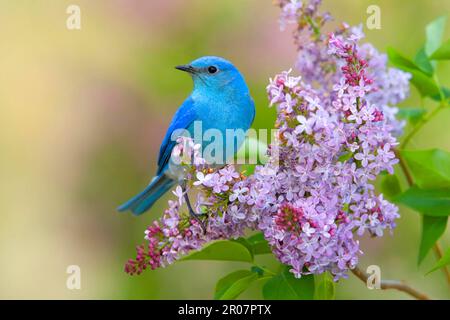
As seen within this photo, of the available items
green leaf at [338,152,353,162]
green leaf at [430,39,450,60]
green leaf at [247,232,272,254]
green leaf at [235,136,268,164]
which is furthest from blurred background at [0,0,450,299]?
green leaf at [338,152,353,162]

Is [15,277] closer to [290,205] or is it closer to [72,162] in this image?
[72,162]

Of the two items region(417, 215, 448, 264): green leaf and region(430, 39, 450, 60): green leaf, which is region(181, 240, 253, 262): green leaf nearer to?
region(417, 215, 448, 264): green leaf

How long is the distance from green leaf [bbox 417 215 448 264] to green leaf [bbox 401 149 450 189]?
13cm

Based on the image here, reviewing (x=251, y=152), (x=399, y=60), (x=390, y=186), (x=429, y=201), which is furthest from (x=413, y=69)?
(x=251, y=152)

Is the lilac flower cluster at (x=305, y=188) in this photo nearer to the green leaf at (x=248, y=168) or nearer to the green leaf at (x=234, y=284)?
the green leaf at (x=234, y=284)

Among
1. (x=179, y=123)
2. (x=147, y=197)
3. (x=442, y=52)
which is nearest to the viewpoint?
(x=442, y=52)

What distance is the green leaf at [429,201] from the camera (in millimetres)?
2469

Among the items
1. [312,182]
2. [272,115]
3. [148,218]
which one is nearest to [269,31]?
[272,115]

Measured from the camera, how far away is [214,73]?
11.9 feet

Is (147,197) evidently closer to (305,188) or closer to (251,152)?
(251,152)

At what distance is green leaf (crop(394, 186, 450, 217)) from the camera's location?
2.47 meters

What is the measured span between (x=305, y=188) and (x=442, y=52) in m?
0.96

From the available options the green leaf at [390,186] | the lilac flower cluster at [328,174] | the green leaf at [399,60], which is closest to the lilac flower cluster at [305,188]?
the lilac flower cluster at [328,174]

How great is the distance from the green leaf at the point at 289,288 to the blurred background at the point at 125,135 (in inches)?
85.3
